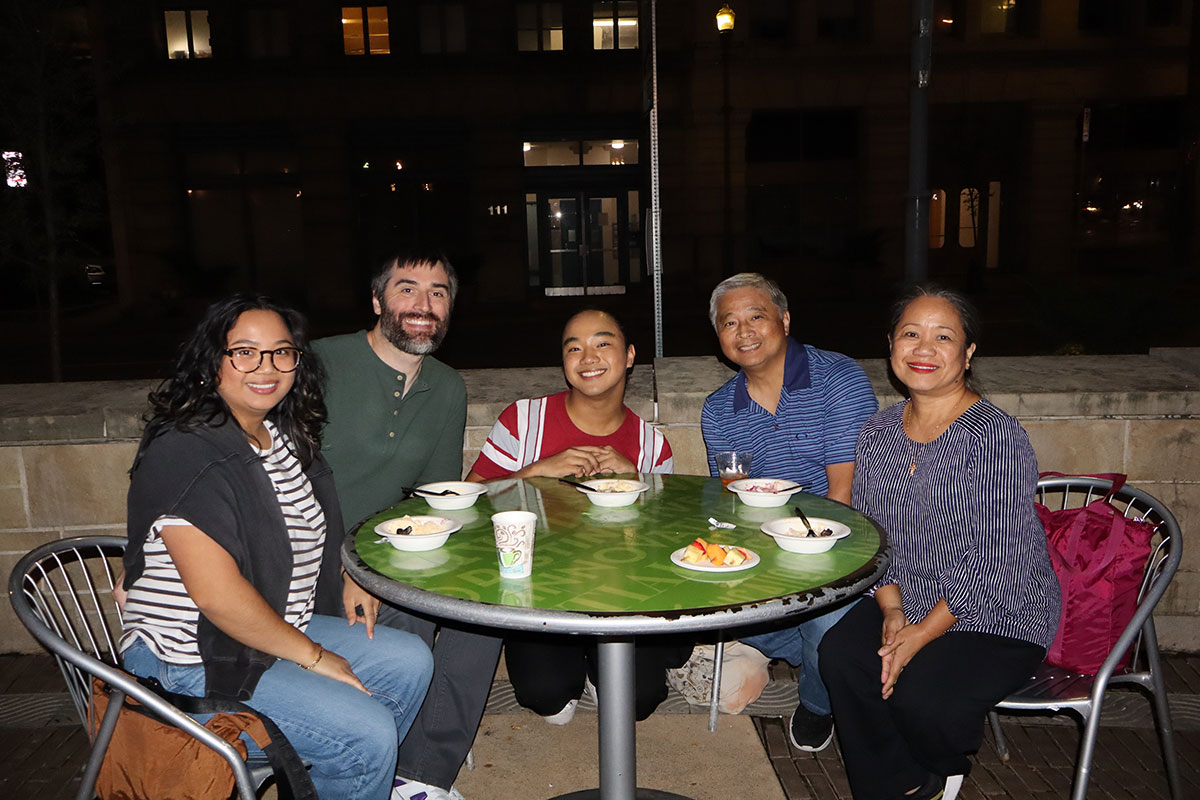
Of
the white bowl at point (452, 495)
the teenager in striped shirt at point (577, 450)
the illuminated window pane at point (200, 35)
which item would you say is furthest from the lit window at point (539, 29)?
the white bowl at point (452, 495)

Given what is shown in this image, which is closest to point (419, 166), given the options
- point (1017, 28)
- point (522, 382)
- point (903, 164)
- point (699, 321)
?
point (699, 321)

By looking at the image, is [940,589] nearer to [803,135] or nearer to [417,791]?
[417,791]

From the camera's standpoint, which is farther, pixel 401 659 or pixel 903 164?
pixel 903 164

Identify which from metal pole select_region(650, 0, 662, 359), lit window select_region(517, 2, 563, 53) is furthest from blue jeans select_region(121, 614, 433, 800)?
lit window select_region(517, 2, 563, 53)

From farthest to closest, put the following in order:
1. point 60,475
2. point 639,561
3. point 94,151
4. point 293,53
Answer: point 293,53
point 94,151
point 60,475
point 639,561

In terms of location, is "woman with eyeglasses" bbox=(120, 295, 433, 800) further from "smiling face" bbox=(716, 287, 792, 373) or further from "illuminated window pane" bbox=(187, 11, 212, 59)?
"illuminated window pane" bbox=(187, 11, 212, 59)

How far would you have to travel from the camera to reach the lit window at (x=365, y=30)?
20.5 m

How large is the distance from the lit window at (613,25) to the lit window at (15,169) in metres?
12.9

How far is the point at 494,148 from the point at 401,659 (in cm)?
1934

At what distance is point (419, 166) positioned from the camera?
21109 mm

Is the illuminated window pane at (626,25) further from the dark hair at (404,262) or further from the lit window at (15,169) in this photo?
the dark hair at (404,262)

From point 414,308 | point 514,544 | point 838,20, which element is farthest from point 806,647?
point 838,20

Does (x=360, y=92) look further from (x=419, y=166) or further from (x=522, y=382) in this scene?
(x=522, y=382)

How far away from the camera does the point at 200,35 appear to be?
20.4 meters
